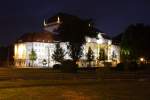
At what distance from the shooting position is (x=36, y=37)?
140125 mm

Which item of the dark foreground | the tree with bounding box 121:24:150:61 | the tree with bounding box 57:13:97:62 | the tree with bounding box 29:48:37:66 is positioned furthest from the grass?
the tree with bounding box 29:48:37:66

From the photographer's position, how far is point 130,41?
113812 millimetres

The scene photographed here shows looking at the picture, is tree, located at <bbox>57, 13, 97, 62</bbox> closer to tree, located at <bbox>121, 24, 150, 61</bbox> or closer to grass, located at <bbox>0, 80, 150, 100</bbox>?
tree, located at <bbox>121, 24, 150, 61</bbox>

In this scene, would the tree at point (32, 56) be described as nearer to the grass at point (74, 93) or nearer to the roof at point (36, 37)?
the roof at point (36, 37)

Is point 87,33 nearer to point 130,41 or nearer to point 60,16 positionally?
point 130,41

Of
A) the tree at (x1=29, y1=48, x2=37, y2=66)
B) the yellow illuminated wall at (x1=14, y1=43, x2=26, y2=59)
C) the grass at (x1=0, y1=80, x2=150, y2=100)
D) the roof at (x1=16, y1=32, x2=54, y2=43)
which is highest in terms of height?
the roof at (x1=16, y1=32, x2=54, y2=43)

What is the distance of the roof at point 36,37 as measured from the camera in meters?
139

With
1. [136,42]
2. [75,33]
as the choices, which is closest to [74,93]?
[75,33]

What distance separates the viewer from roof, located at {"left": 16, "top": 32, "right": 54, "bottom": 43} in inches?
5468

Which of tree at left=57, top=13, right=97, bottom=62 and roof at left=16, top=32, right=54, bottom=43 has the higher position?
roof at left=16, top=32, right=54, bottom=43

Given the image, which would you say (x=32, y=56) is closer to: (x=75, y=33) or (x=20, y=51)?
(x=20, y=51)

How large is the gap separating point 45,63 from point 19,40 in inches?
718

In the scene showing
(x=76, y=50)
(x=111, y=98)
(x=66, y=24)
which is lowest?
(x=111, y=98)

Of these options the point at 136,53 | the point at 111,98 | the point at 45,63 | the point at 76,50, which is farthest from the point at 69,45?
the point at 111,98
